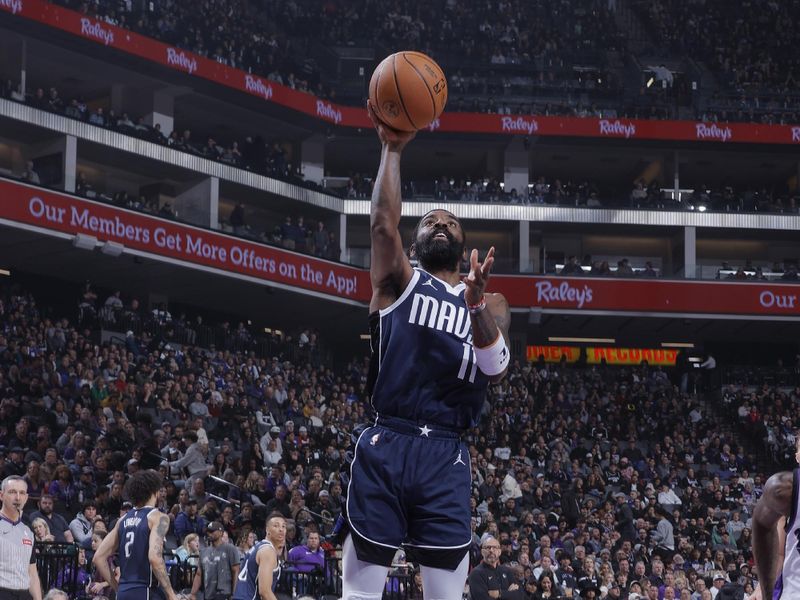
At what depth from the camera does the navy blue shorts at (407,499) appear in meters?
5.05

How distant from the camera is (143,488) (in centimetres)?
914

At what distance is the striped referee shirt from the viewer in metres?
9.98

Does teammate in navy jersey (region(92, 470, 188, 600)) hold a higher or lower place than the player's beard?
lower

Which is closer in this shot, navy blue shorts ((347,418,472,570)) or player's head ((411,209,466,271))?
navy blue shorts ((347,418,472,570))

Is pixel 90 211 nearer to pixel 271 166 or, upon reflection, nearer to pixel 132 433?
pixel 271 166

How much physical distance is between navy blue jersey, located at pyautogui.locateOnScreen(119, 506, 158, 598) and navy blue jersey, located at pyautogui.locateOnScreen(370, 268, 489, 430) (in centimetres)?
449

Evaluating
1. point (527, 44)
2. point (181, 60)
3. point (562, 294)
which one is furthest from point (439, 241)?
point (527, 44)

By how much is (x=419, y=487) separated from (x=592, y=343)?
3681cm

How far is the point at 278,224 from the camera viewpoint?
40656 millimetres

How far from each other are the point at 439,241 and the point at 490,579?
982cm

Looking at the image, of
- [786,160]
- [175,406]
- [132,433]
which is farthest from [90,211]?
[786,160]

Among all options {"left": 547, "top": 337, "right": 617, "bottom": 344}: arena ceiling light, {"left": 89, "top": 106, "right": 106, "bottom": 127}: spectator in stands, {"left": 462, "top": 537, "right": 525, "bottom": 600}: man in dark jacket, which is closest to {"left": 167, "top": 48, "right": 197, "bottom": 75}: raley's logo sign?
{"left": 89, "top": 106, "right": 106, "bottom": 127}: spectator in stands

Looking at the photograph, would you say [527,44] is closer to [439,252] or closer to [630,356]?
[630,356]

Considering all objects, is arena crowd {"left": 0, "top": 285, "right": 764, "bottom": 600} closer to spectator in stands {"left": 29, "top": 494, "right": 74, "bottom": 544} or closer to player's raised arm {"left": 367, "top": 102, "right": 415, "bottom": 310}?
spectator in stands {"left": 29, "top": 494, "right": 74, "bottom": 544}
